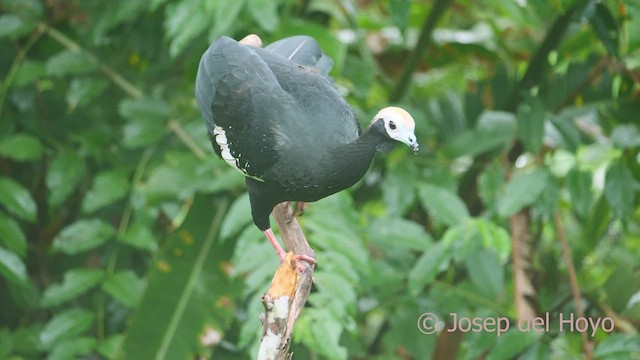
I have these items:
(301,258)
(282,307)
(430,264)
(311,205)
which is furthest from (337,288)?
(282,307)

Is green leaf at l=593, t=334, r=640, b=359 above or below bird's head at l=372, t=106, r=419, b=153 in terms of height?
below

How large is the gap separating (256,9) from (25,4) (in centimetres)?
102

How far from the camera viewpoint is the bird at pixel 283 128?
134cm

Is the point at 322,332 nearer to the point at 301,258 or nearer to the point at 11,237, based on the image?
the point at 301,258

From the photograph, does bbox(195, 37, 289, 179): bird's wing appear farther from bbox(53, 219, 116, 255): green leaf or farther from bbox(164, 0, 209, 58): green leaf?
bbox(53, 219, 116, 255): green leaf

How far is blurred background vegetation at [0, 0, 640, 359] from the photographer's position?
92.7 inches

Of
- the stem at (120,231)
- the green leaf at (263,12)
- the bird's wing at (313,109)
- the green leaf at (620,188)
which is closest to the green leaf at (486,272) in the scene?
the green leaf at (620,188)

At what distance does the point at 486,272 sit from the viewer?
2.66 metres

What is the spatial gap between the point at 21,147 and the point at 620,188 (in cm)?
172

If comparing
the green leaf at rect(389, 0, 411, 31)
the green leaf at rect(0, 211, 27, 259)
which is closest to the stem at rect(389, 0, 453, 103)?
the green leaf at rect(389, 0, 411, 31)

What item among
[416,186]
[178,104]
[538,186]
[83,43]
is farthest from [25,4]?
[538,186]

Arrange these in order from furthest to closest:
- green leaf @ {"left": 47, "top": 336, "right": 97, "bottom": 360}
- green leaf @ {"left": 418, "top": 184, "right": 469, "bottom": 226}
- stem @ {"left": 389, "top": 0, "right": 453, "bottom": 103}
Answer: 1. stem @ {"left": 389, "top": 0, "right": 453, "bottom": 103}
2. green leaf @ {"left": 47, "top": 336, "right": 97, "bottom": 360}
3. green leaf @ {"left": 418, "top": 184, "right": 469, "bottom": 226}

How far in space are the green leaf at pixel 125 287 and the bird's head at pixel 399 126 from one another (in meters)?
1.48

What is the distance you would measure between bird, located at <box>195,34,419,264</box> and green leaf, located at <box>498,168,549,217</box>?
1.00m
